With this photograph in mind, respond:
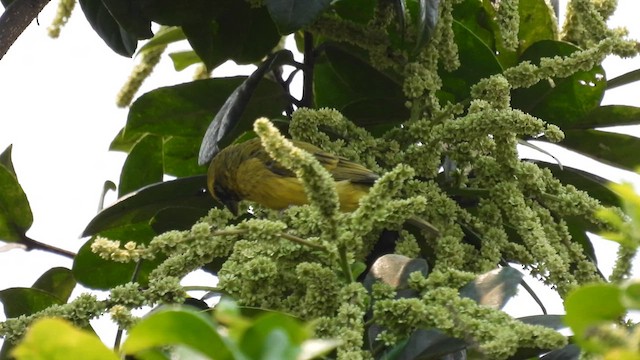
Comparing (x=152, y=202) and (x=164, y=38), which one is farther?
(x=164, y=38)

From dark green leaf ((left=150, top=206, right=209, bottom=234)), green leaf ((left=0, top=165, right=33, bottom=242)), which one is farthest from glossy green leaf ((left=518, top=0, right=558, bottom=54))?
green leaf ((left=0, top=165, right=33, bottom=242))

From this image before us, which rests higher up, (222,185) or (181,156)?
(181,156)

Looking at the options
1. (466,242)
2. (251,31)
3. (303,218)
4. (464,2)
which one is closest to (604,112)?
(464,2)

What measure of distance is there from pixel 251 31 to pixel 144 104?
0.40 m

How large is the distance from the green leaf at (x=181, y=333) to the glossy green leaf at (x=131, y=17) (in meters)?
2.21

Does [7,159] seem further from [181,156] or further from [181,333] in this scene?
[181,333]

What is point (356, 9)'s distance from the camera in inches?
114

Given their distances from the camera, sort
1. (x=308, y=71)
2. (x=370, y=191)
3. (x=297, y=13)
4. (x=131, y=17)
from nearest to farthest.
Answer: (x=370, y=191), (x=297, y=13), (x=131, y=17), (x=308, y=71)

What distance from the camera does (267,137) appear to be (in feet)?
5.20

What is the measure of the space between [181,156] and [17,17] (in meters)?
0.83

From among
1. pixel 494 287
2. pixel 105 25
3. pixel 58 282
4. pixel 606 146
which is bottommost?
pixel 494 287

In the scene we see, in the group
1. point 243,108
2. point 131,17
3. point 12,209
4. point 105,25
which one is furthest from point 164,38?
point 12,209

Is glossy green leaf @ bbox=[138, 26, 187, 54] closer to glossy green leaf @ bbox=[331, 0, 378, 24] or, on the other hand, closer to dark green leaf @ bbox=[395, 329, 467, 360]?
glossy green leaf @ bbox=[331, 0, 378, 24]

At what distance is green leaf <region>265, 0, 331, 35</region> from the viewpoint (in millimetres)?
2553
